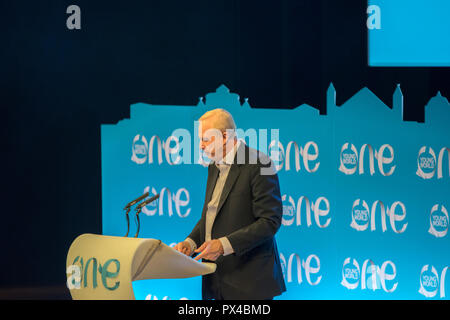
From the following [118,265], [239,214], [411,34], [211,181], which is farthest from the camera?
[411,34]

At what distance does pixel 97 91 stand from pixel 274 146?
218 cm

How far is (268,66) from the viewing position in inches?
165

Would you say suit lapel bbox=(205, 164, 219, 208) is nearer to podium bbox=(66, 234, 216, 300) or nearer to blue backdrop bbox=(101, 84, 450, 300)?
podium bbox=(66, 234, 216, 300)

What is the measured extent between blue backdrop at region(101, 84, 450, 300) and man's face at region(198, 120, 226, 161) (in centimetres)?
86

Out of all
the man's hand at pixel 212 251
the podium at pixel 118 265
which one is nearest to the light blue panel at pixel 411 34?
the man's hand at pixel 212 251

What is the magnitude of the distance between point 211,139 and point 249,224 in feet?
1.40

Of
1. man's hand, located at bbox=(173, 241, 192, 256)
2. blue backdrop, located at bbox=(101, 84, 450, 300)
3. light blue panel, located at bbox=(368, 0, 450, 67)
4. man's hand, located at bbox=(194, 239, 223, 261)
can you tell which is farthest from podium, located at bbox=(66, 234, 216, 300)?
light blue panel, located at bbox=(368, 0, 450, 67)

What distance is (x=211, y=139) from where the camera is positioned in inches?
112

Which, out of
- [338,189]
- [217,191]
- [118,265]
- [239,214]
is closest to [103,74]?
[338,189]

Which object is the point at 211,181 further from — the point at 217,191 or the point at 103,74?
the point at 103,74

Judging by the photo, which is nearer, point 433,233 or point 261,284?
point 261,284

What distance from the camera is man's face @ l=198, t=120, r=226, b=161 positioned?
2.83 metres

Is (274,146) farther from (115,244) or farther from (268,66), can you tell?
(115,244)

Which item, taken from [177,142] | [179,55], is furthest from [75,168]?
[177,142]
